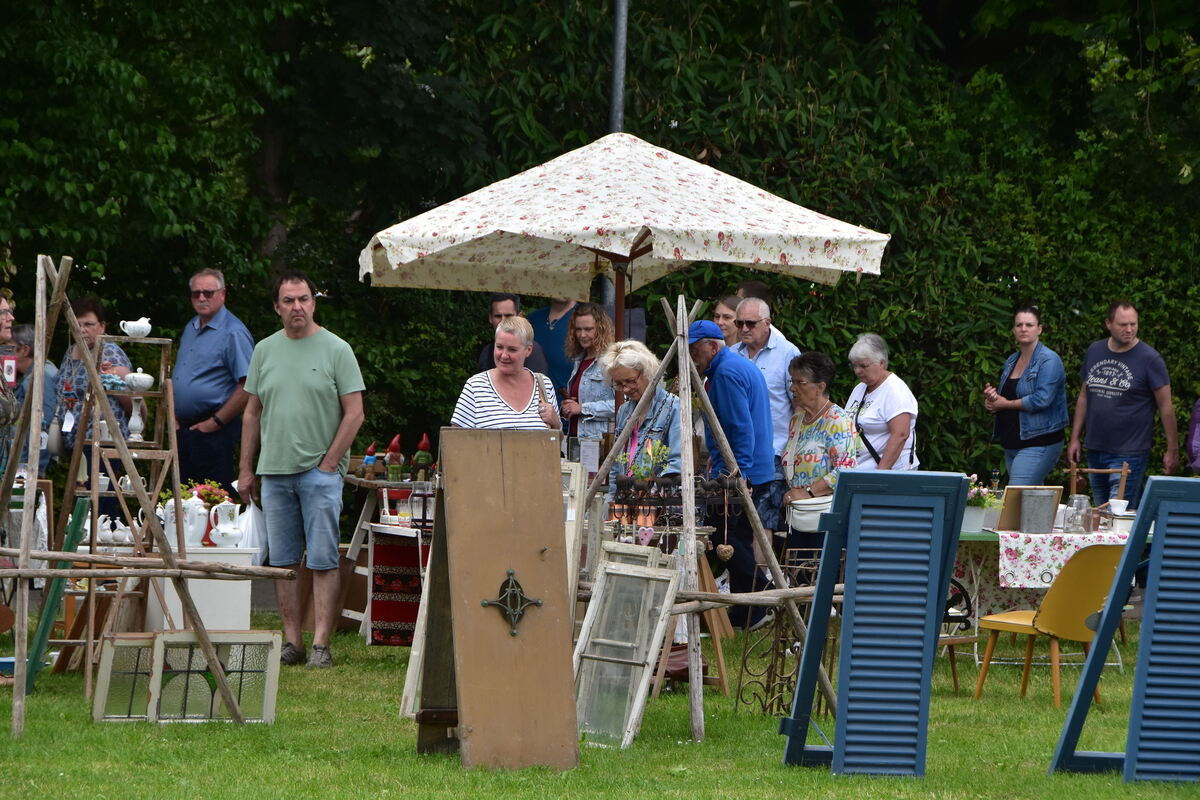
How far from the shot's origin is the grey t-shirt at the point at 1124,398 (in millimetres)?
11039

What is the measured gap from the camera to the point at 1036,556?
8086mm

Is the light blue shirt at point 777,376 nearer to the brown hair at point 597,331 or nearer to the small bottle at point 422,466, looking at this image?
the brown hair at point 597,331

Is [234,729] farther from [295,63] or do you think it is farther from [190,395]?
[295,63]

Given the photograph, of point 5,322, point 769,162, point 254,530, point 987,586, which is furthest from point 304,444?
point 769,162

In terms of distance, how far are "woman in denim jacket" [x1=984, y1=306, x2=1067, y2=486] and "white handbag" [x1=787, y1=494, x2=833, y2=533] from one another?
3.23 meters

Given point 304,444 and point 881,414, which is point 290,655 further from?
point 881,414

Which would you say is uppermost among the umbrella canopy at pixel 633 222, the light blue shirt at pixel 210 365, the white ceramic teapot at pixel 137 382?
the umbrella canopy at pixel 633 222

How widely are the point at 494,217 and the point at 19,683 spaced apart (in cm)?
347

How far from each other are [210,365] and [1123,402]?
19.3 feet

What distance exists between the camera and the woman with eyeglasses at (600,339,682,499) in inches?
292

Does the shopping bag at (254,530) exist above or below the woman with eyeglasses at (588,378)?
below

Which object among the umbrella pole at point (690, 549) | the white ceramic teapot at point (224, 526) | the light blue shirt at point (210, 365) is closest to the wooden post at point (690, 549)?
the umbrella pole at point (690, 549)

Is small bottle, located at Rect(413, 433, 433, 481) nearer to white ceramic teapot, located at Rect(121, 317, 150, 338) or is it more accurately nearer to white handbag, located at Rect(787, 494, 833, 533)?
white ceramic teapot, located at Rect(121, 317, 150, 338)

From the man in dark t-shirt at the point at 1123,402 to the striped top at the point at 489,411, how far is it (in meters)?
4.52
